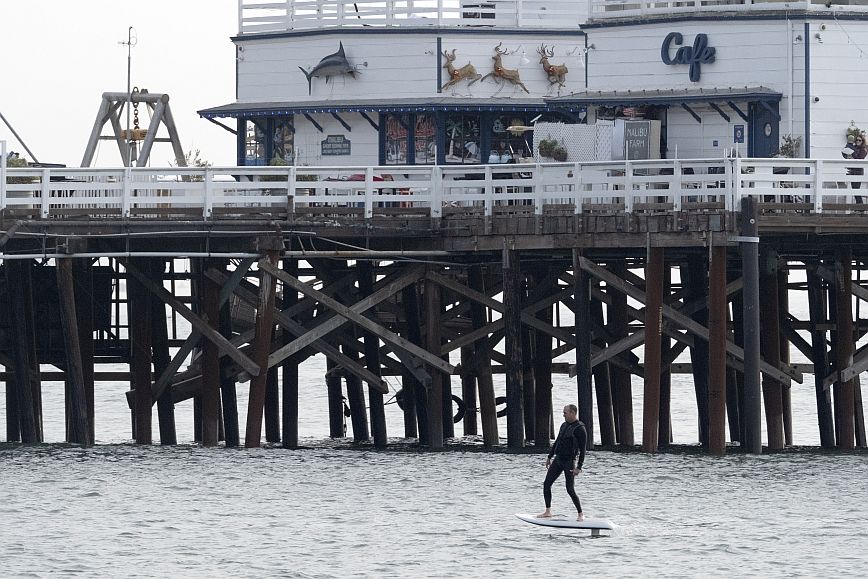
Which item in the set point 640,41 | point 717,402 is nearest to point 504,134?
point 640,41

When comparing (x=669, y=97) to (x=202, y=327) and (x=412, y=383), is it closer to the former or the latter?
(x=412, y=383)

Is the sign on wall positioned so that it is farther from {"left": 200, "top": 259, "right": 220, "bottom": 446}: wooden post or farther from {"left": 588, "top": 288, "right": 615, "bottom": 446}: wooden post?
{"left": 200, "top": 259, "right": 220, "bottom": 446}: wooden post

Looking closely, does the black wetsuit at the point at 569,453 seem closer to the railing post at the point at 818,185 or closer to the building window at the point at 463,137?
the railing post at the point at 818,185

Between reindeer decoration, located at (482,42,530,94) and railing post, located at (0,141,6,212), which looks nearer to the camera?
railing post, located at (0,141,6,212)

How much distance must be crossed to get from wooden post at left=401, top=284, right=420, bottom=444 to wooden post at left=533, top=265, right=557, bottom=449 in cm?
211

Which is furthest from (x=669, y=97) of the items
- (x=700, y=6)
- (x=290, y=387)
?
(x=290, y=387)

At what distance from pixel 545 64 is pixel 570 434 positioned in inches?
705

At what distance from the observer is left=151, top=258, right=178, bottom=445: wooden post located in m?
37.8

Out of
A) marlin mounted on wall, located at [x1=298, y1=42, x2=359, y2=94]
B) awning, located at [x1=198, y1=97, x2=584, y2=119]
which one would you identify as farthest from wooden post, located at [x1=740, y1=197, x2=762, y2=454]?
marlin mounted on wall, located at [x1=298, y1=42, x2=359, y2=94]

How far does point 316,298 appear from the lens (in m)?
34.6

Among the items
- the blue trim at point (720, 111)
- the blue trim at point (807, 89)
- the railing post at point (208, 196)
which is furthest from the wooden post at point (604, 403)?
the railing post at point (208, 196)

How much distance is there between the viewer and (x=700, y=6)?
37.8 meters

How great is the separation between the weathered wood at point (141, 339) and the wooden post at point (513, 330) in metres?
6.31

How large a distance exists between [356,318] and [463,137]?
9.49 m
